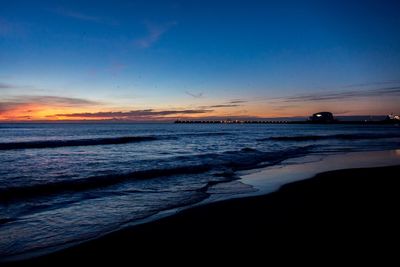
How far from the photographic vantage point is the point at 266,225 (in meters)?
6.23

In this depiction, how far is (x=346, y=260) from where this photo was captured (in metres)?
4.40

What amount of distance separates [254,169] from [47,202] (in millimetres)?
9721

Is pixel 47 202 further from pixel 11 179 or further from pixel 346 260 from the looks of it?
pixel 346 260

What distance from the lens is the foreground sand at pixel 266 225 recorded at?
519 cm

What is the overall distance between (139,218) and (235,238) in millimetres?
2628

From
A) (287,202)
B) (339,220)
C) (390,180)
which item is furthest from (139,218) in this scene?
(390,180)

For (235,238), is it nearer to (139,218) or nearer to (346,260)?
(346,260)

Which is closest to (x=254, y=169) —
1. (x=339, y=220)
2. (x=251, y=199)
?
(x=251, y=199)

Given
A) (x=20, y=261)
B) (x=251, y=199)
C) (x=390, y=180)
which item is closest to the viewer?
(x=20, y=261)

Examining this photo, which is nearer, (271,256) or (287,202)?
(271,256)

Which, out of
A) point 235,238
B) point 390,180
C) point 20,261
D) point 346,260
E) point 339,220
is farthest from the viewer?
point 390,180

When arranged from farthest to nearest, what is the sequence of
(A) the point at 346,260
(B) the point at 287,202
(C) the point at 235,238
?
1. (B) the point at 287,202
2. (C) the point at 235,238
3. (A) the point at 346,260

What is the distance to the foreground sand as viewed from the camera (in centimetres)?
519

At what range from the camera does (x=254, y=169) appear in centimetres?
1568
